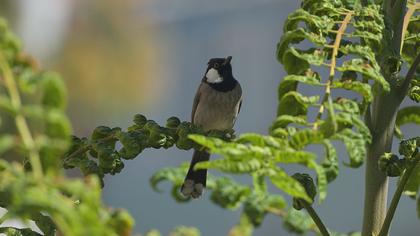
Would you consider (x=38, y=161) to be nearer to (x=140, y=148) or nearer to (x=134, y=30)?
(x=140, y=148)

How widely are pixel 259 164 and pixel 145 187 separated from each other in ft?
23.8

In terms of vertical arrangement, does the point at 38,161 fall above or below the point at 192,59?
below

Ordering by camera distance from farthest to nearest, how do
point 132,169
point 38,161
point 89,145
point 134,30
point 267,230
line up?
point 134,30
point 132,169
point 267,230
point 89,145
point 38,161

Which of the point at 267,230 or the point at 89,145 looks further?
the point at 267,230

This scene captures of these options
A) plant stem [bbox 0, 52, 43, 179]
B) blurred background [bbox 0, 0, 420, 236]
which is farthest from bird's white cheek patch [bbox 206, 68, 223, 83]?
blurred background [bbox 0, 0, 420, 236]

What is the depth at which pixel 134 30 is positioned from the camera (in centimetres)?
1001

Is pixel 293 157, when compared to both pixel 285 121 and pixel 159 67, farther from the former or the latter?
Answer: pixel 159 67

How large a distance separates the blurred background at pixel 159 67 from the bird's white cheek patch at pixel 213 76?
275 cm

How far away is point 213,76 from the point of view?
280cm

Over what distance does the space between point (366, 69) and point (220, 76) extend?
2.06 m

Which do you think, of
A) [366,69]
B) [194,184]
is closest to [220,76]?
[194,184]

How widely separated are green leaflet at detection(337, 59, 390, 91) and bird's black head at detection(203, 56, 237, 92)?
1.87 metres

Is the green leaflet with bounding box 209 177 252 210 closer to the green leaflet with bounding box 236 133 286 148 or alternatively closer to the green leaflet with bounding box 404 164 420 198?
the green leaflet with bounding box 236 133 286 148

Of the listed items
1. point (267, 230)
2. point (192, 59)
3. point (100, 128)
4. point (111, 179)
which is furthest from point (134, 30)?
point (100, 128)
